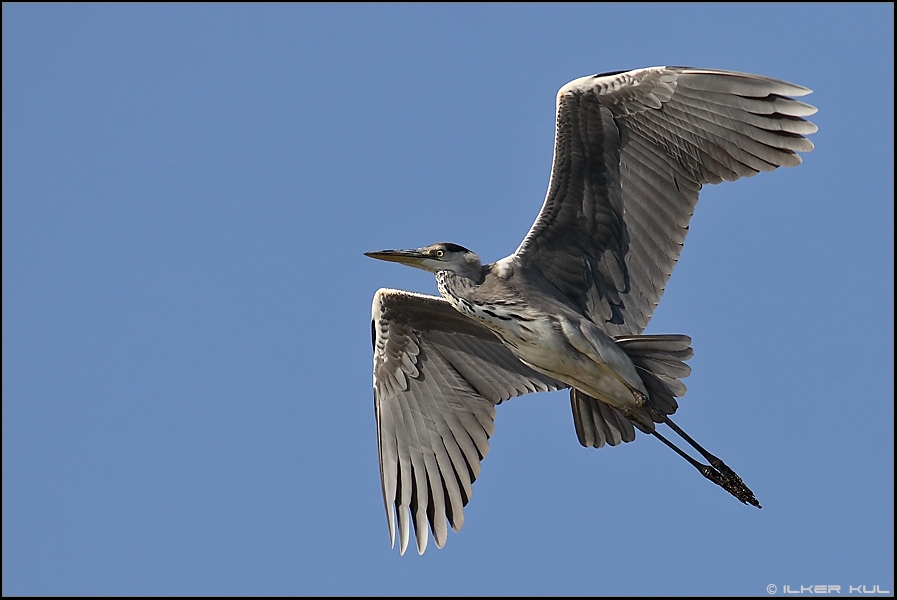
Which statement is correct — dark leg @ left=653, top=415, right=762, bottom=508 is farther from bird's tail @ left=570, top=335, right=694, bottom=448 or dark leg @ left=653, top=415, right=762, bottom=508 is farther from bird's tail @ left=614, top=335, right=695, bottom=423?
bird's tail @ left=614, top=335, right=695, bottom=423

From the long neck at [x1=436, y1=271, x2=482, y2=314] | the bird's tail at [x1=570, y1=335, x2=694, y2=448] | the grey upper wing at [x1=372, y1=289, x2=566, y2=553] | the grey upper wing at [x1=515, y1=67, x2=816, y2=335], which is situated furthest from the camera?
the grey upper wing at [x1=372, y1=289, x2=566, y2=553]

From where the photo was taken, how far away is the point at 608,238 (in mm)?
9883

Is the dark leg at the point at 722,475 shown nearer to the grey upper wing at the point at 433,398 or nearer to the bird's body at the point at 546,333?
the bird's body at the point at 546,333

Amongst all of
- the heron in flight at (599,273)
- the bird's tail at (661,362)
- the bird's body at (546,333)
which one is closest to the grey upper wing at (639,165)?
the heron in flight at (599,273)

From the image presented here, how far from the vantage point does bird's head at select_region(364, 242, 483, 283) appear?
32.4 feet

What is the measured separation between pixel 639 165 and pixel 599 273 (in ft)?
3.07

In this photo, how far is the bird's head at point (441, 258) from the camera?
9867 millimetres

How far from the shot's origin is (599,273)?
1003 cm

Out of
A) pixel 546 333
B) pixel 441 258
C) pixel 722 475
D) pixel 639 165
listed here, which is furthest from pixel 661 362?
pixel 441 258

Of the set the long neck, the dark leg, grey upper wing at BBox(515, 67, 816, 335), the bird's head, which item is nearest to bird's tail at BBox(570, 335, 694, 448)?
the dark leg

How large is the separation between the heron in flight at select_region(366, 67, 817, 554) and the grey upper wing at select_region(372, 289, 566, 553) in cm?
2

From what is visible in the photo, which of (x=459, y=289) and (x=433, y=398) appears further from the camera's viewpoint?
(x=433, y=398)

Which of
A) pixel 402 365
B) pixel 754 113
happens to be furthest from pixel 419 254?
pixel 754 113

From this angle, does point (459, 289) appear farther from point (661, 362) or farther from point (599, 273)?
point (661, 362)
